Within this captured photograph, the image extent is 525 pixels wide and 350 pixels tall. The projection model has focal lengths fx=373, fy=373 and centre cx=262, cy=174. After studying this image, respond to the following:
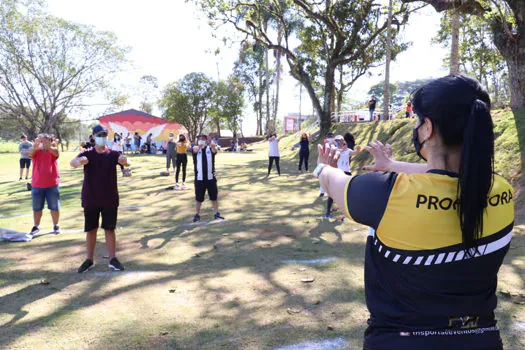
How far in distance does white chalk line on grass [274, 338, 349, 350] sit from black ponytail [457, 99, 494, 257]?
91.1 inches

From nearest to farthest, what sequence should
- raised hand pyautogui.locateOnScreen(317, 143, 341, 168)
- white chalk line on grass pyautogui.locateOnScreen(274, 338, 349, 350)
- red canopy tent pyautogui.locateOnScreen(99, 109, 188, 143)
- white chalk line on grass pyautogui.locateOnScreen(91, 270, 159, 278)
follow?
raised hand pyautogui.locateOnScreen(317, 143, 341, 168), white chalk line on grass pyautogui.locateOnScreen(274, 338, 349, 350), white chalk line on grass pyautogui.locateOnScreen(91, 270, 159, 278), red canopy tent pyautogui.locateOnScreen(99, 109, 188, 143)

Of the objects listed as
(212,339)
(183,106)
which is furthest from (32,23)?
(212,339)

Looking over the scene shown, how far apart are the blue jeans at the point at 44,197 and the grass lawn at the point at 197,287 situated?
1.88ft

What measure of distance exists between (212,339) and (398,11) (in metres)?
21.8

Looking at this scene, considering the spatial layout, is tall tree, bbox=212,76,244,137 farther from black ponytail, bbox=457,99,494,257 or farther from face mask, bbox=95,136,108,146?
black ponytail, bbox=457,99,494,257

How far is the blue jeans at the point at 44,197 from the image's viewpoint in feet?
22.0

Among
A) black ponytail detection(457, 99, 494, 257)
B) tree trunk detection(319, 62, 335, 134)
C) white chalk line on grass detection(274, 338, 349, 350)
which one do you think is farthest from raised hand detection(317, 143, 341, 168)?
tree trunk detection(319, 62, 335, 134)

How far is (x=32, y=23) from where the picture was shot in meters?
30.5

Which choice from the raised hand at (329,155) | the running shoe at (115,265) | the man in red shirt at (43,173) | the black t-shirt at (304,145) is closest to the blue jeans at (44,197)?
the man in red shirt at (43,173)

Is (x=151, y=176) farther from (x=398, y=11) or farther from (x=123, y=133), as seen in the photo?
(x=123, y=133)

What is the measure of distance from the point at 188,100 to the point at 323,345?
4127 centimetres

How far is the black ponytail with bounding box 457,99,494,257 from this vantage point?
118 centimetres

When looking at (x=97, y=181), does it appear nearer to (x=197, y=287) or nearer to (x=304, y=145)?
(x=197, y=287)

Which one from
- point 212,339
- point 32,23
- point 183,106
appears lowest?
point 212,339
